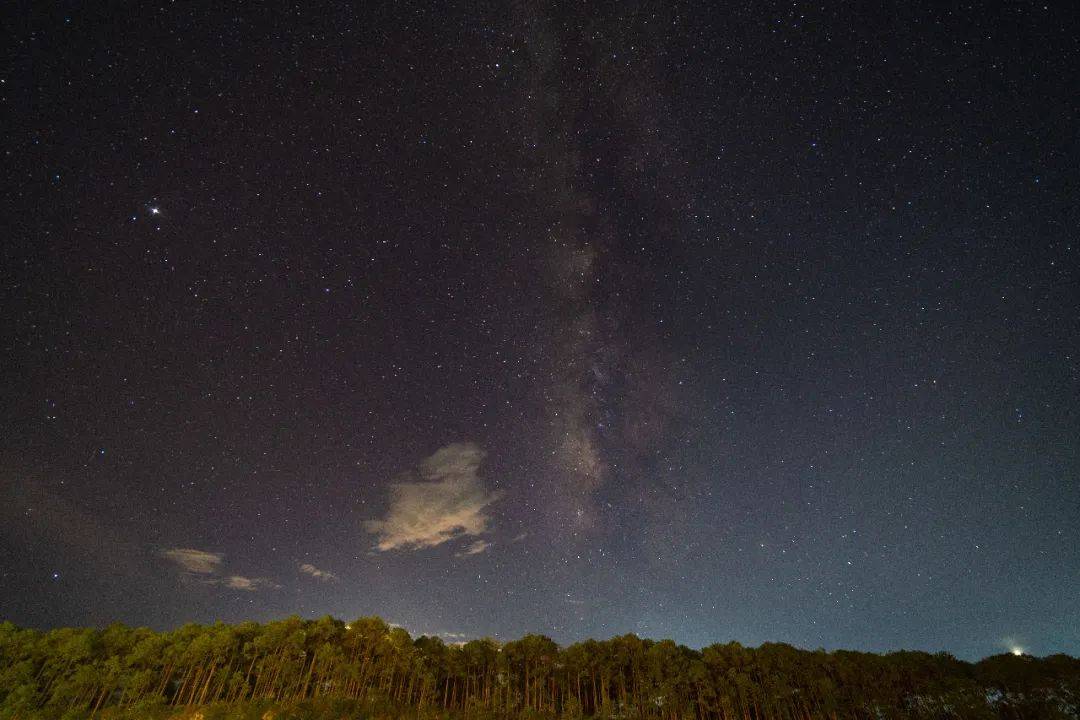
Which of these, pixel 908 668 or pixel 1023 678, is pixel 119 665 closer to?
pixel 908 668

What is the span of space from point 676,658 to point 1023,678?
33.2 metres

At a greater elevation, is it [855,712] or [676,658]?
[676,658]

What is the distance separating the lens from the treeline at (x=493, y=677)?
48.6m

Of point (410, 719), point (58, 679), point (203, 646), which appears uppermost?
point (203, 646)

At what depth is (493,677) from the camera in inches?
2432

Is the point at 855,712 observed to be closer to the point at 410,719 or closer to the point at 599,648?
the point at 599,648

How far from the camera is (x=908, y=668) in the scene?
52094 mm

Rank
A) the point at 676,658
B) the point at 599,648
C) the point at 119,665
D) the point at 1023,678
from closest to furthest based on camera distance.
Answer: the point at 1023,678 → the point at 119,665 → the point at 676,658 → the point at 599,648

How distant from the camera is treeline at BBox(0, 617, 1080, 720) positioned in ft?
160

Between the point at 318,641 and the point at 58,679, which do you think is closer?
the point at 58,679

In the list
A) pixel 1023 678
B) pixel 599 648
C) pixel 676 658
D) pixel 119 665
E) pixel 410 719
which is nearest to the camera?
pixel 410 719

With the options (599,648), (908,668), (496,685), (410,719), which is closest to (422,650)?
(496,685)

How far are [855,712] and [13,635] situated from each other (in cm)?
8909

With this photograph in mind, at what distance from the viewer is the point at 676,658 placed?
2240 inches
